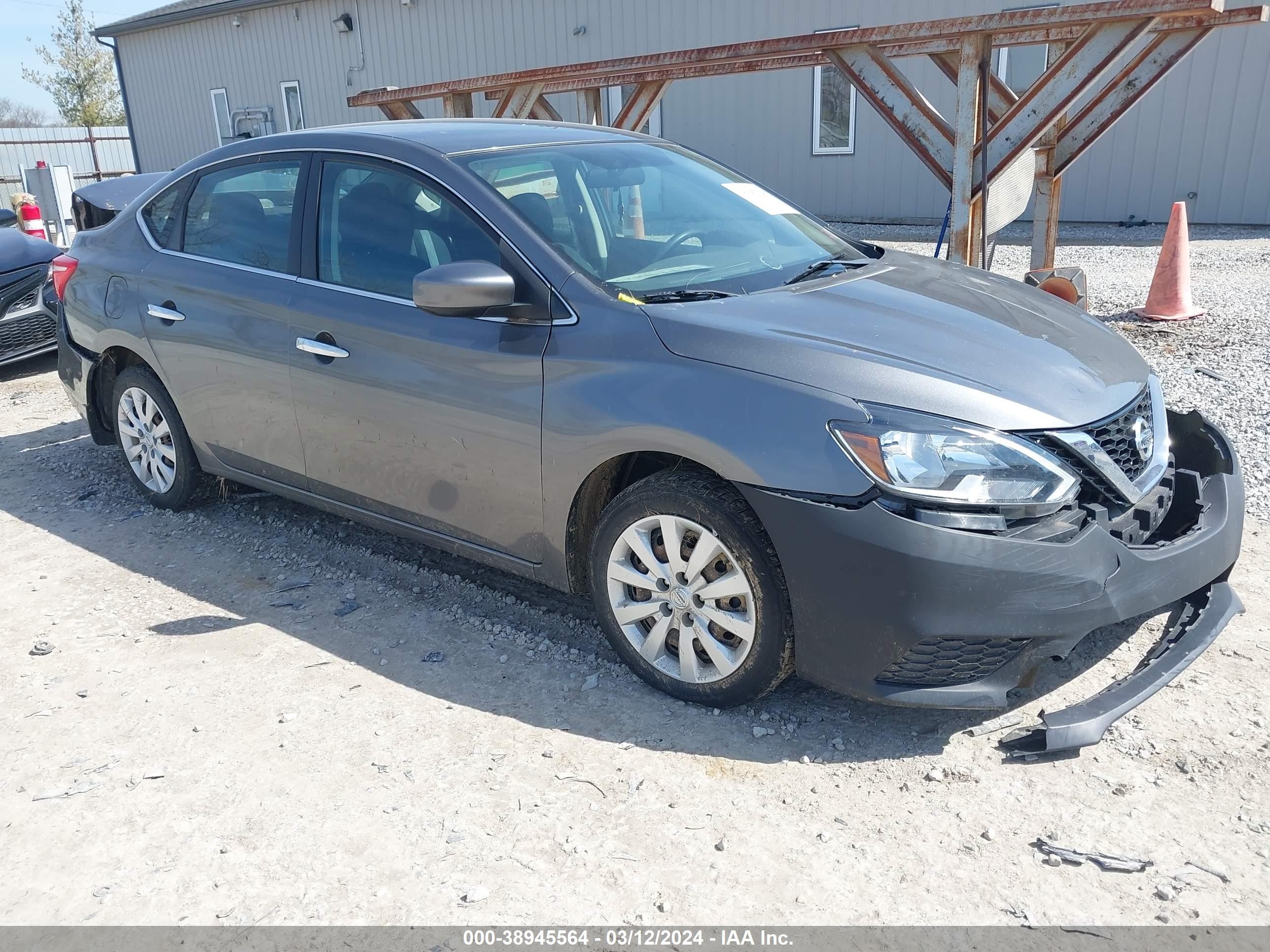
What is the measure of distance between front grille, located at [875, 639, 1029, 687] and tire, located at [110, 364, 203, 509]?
3.50 metres

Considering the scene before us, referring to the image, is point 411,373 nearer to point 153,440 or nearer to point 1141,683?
point 153,440

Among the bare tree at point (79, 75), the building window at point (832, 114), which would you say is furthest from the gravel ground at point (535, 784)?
the bare tree at point (79, 75)

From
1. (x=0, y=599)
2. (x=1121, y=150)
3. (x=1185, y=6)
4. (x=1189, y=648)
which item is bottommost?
(x=0, y=599)

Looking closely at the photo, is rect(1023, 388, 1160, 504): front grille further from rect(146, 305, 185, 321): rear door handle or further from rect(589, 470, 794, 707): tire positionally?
rect(146, 305, 185, 321): rear door handle

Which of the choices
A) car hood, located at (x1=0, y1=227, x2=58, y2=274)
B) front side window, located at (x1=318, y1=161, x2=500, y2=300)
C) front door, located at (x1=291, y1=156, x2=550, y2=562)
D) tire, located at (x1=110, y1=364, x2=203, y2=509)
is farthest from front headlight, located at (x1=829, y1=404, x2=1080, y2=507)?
car hood, located at (x1=0, y1=227, x2=58, y2=274)

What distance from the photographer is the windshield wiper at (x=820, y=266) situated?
11.7ft

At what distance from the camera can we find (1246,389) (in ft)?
19.2

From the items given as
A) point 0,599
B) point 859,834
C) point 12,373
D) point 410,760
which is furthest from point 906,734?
point 12,373

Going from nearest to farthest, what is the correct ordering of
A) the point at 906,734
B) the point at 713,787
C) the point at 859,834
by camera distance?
the point at 859,834
the point at 713,787
the point at 906,734

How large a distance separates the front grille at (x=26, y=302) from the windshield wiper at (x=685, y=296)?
6.75 m

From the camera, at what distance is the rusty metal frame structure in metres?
5.70

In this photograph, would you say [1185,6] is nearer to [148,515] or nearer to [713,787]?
[713,787]
